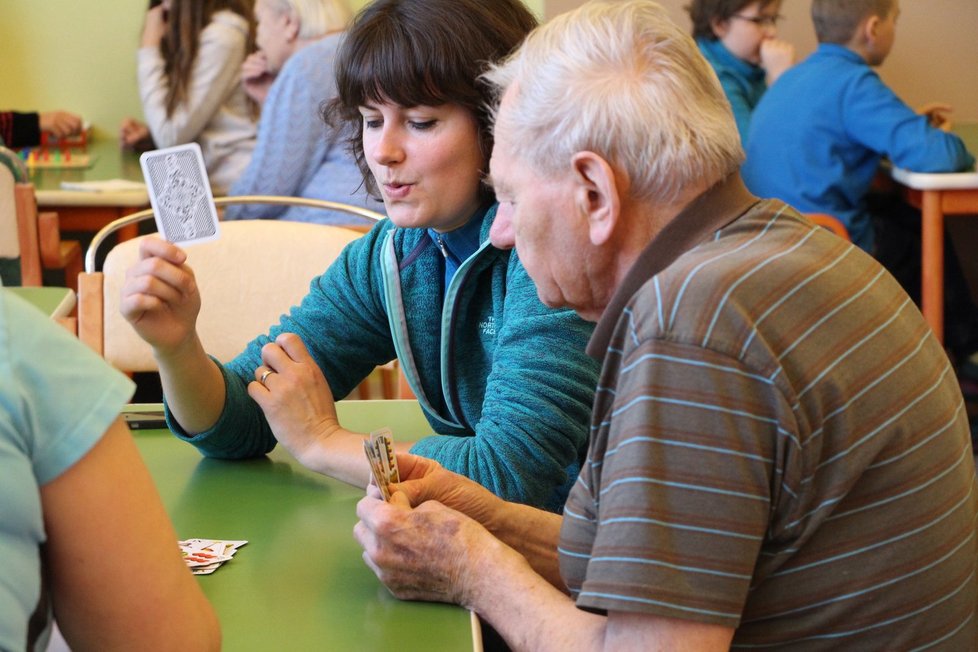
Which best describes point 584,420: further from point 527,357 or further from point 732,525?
point 732,525

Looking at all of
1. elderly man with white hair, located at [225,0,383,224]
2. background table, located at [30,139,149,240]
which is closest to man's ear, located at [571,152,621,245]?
elderly man with white hair, located at [225,0,383,224]

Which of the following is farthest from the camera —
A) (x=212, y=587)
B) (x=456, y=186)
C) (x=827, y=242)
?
(x=456, y=186)

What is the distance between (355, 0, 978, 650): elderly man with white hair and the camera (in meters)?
0.90

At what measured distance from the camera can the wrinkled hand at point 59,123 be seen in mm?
4992

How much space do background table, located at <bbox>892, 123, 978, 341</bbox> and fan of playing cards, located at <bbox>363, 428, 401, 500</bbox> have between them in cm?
303

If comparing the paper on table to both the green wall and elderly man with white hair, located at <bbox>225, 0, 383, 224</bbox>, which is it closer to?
elderly man with white hair, located at <bbox>225, 0, 383, 224</bbox>

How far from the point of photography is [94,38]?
17.4 feet

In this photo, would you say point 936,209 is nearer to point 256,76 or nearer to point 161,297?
point 256,76

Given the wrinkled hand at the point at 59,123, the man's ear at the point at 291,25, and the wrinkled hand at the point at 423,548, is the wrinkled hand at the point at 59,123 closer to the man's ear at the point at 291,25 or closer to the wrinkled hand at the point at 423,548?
the man's ear at the point at 291,25

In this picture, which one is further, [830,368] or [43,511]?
[830,368]

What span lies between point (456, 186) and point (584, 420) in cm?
37

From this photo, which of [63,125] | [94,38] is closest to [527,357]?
[63,125]

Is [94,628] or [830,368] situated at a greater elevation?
[830,368]

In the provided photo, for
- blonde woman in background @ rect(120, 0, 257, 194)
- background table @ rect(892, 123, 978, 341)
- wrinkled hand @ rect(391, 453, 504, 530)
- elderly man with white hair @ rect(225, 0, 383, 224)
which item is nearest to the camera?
wrinkled hand @ rect(391, 453, 504, 530)
